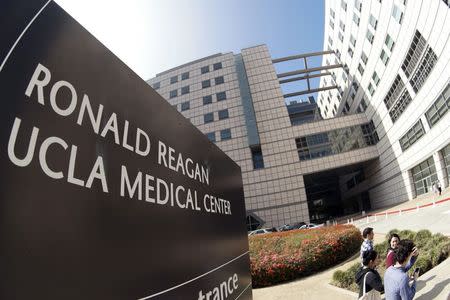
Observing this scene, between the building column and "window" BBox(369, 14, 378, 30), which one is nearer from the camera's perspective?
the building column

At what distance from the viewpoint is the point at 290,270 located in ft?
33.4

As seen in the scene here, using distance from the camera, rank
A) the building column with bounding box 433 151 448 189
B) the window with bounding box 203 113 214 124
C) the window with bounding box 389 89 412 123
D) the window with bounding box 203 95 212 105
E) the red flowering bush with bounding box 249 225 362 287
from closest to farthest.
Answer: the red flowering bush with bounding box 249 225 362 287
the building column with bounding box 433 151 448 189
the window with bounding box 389 89 412 123
the window with bounding box 203 113 214 124
the window with bounding box 203 95 212 105

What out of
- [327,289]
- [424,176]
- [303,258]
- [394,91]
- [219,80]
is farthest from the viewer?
[219,80]

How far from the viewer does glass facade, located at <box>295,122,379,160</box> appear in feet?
131

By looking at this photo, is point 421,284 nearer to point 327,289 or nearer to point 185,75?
point 327,289

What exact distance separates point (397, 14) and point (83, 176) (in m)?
35.2

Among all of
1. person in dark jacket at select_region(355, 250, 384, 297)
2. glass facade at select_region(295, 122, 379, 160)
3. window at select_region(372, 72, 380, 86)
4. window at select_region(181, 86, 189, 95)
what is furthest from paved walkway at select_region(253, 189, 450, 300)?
window at select_region(181, 86, 189, 95)

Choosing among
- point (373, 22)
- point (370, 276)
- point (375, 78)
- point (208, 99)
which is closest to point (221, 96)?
point (208, 99)

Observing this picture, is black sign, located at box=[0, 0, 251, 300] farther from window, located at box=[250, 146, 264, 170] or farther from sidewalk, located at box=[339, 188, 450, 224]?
window, located at box=[250, 146, 264, 170]

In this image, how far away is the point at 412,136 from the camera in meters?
31.3

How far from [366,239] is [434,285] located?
134cm

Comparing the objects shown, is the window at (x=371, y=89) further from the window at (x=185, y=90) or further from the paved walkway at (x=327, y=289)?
the paved walkway at (x=327, y=289)

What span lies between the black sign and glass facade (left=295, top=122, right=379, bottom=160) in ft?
130

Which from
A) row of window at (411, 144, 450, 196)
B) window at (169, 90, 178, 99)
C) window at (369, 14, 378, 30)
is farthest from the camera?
window at (169, 90, 178, 99)
